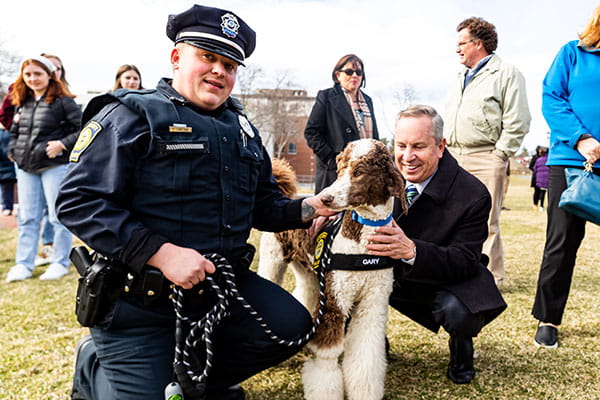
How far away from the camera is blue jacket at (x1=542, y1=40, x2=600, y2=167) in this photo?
2869 millimetres

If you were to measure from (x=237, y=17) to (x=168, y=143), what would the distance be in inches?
30.6

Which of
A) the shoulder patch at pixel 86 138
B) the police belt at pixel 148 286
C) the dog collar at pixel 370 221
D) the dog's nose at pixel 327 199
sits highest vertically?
the shoulder patch at pixel 86 138

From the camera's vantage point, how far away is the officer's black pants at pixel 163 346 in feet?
6.52

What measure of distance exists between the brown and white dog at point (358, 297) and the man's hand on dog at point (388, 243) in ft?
0.15

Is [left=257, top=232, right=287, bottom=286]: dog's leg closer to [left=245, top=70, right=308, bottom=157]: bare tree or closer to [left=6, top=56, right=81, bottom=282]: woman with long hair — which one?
[left=6, top=56, right=81, bottom=282]: woman with long hair

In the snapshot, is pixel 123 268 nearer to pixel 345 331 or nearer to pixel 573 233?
pixel 345 331

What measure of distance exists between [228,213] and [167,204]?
0.99 ft

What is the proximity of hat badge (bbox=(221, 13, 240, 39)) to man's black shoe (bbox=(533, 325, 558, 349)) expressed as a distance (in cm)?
299

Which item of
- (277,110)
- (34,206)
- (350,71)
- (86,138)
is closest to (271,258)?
(86,138)

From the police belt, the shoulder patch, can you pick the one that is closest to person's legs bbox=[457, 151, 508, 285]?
the police belt

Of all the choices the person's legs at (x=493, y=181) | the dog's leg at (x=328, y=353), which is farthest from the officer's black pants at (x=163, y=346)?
the person's legs at (x=493, y=181)

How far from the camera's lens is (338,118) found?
4820 millimetres

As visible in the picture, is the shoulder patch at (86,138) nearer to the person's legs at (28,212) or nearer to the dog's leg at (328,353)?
the dog's leg at (328,353)

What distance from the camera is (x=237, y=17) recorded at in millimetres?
2203
